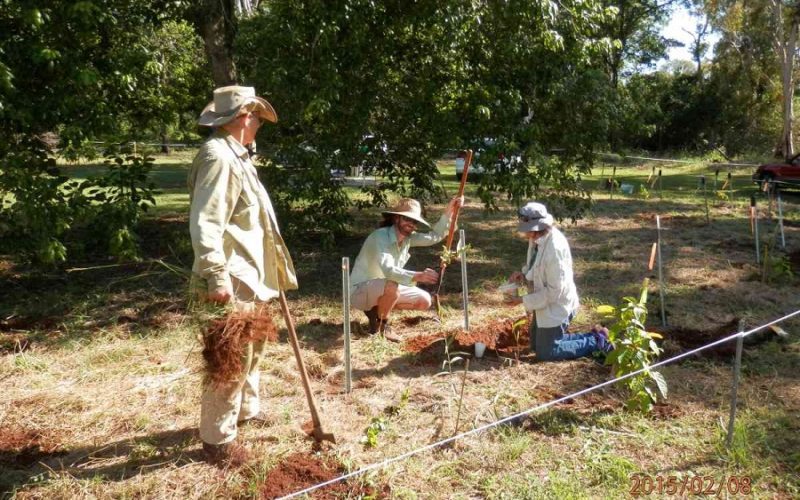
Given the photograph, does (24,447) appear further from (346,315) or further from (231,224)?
(346,315)

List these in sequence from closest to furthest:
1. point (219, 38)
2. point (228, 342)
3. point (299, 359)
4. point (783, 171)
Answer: point (228, 342) < point (299, 359) < point (219, 38) < point (783, 171)

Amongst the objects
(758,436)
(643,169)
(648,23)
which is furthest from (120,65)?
(648,23)

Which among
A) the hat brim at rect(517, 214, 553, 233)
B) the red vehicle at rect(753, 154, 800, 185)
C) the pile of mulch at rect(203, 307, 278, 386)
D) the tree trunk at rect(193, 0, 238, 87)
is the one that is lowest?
the pile of mulch at rect(203, 307, 278, 386)

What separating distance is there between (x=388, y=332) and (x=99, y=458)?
256cm

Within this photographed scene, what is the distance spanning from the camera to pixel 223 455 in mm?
3326

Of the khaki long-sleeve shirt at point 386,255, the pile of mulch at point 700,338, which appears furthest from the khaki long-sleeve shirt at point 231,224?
the pile of mulch at point 700,338

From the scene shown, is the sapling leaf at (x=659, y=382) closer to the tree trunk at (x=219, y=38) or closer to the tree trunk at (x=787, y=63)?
the tree trunk at (x=219, y=38)

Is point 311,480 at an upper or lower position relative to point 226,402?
lower

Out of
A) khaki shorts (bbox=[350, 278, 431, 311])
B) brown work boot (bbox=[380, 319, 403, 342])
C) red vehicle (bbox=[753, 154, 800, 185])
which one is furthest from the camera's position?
red vehicle (bbox=[753, 154, 800, 185])

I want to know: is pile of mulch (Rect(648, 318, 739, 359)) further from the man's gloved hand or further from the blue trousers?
the man's gloved hand

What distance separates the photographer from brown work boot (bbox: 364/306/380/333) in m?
5.39
